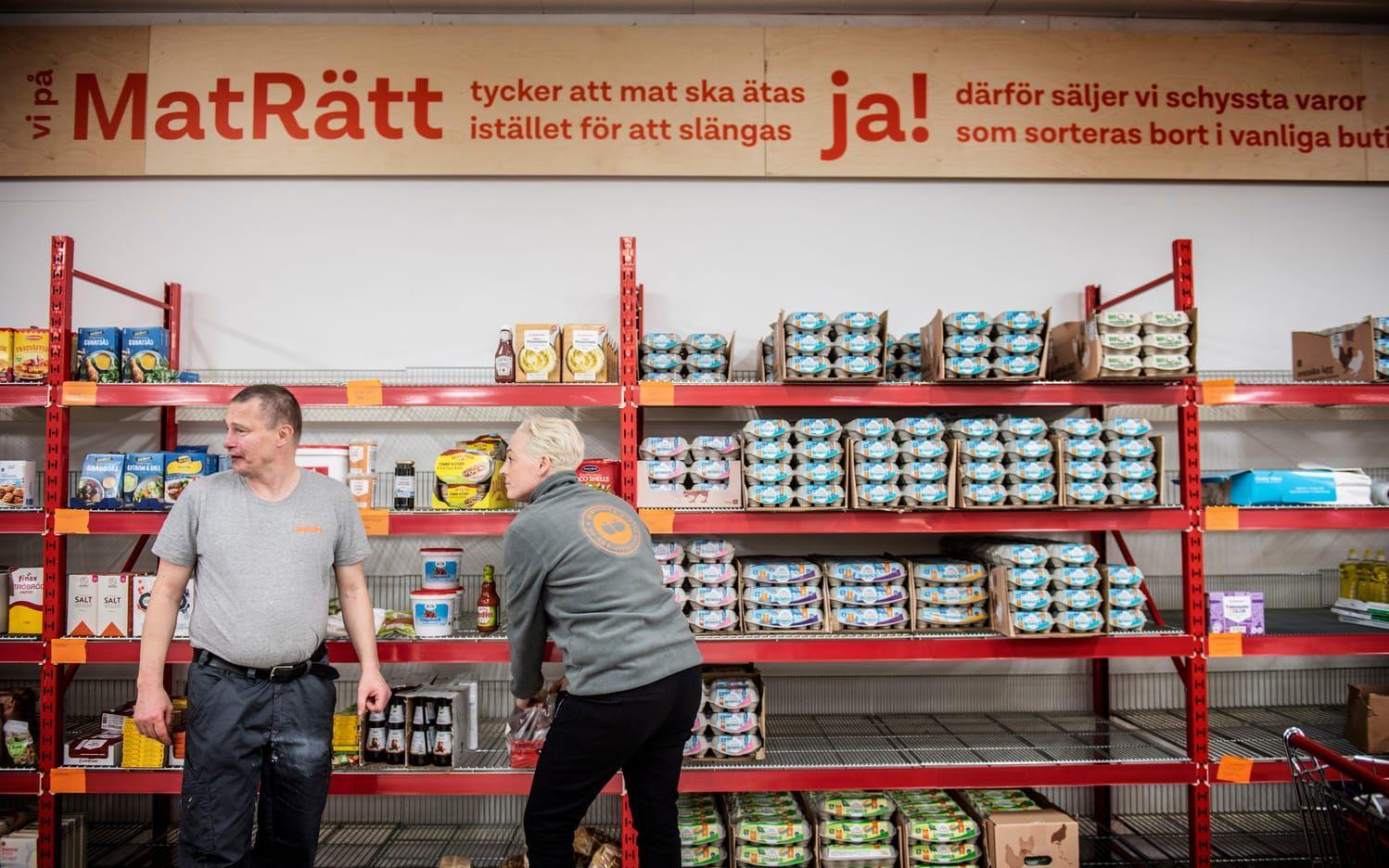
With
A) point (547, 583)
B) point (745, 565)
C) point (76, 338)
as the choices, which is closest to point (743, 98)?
point (745, 565)

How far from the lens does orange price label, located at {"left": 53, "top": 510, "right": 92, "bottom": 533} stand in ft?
10.6

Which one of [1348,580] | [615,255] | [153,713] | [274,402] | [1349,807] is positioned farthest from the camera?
[615,255]

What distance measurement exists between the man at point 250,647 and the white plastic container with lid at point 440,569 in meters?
0.72

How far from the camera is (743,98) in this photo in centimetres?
422

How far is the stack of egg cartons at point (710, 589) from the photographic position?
11.1ft

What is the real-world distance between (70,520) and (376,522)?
1.29 metres

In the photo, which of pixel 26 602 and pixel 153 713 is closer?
pixel 153 713

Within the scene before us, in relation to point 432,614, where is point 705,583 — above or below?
above

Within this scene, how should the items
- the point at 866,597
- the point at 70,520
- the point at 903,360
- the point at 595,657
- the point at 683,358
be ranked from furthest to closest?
the point at 903,360
the point at 683,358
the point at 866,597
the point at 70,520
the point at 595,657

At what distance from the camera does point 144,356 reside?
3467 millimetres

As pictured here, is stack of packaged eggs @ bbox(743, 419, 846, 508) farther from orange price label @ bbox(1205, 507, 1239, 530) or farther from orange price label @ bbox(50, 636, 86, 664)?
orange price label @ bbox(50, 636, 86, 664)

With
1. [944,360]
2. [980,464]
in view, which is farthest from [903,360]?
[980,464]

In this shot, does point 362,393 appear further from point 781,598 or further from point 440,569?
point 781,598

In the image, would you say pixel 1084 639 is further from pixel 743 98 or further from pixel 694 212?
pixel 743 98
